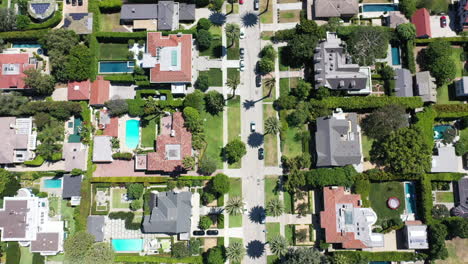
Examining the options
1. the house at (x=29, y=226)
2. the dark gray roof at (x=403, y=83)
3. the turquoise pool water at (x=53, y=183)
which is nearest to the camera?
the house at (x=29, y=226)

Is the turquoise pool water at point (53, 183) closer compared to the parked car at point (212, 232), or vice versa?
the parked car at point (212, 232)

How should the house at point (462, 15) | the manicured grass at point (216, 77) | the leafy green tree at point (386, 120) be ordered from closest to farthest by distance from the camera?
the leafy green tree at point (386, 120) < the house at point (462, 15) < the manicured grass at point (216, 77)

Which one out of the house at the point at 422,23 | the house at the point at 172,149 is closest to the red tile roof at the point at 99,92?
the house at the point at 172,149

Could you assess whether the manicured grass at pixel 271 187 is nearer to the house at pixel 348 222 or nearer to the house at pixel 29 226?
the house at pixel 348 222

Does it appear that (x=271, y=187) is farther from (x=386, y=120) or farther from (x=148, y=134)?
(x=148, y=134)

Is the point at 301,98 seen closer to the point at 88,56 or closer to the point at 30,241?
the point at 88,56

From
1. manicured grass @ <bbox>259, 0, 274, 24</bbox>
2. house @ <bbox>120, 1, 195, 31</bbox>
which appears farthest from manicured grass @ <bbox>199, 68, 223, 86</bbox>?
manicured grass @ <bbox>259, 0, 274, 24</bbox>

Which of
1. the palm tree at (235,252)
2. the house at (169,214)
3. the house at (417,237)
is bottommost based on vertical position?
the palm tree at (235,252)
